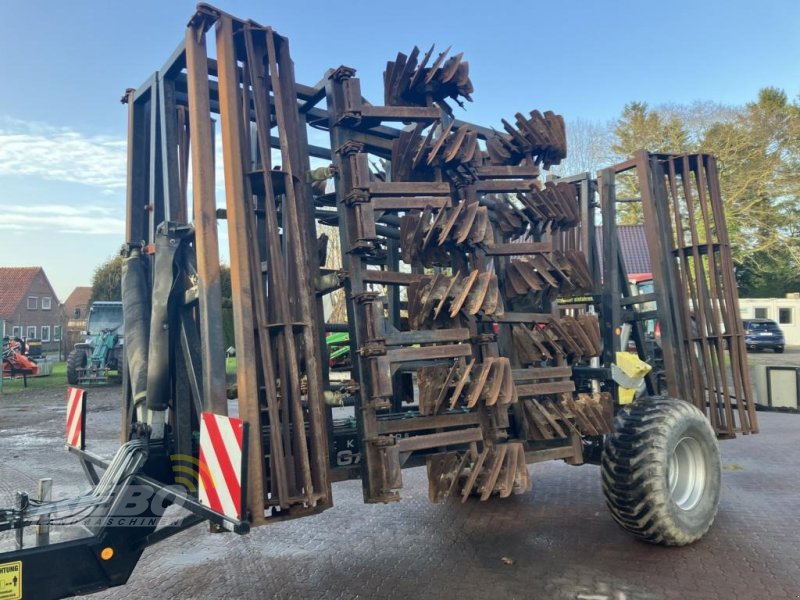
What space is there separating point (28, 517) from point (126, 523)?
429 millimetres

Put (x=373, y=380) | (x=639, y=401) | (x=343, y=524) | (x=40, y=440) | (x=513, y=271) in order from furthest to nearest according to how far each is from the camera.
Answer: (x=40, y=440)
(x=343, y=524)
(x=639, y=401)
(x=513, y=271)
(x=373, y=380)

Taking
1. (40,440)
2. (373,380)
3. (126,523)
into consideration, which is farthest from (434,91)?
(40,440)

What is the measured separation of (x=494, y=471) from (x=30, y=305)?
63766mm

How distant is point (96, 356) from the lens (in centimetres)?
1983

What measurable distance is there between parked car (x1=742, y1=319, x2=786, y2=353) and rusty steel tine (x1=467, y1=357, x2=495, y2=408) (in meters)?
28.1

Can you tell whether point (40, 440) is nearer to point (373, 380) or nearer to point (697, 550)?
point (373, 380)

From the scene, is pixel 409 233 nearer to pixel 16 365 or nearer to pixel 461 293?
pixel 461 293

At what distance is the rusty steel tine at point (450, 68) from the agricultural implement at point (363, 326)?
0.6 inches

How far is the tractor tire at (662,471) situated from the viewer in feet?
15.4

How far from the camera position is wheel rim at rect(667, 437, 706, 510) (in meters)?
5.14

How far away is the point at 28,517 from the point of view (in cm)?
296

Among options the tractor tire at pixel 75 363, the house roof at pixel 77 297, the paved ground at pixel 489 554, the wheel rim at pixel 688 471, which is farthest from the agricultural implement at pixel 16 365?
the house roof at pixel 77 297

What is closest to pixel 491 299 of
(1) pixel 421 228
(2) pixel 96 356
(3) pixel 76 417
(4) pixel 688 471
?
(1) pixel 421 228

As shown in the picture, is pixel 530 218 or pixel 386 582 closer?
pixel 386 582
